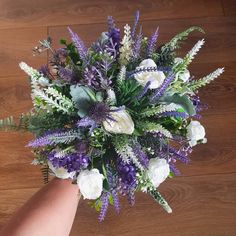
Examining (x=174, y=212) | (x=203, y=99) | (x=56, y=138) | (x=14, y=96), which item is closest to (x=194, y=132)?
(x=56, y=138)

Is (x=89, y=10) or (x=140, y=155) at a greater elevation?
(x=89, y=10)

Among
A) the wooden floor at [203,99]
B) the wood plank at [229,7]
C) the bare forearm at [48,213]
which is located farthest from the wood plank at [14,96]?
the wood plank at [229,7]

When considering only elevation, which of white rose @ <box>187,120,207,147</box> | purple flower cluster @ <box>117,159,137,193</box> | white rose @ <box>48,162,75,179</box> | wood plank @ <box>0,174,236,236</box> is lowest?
wood plank @ <box>0,174,236,236</box>

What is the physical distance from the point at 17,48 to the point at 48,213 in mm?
899

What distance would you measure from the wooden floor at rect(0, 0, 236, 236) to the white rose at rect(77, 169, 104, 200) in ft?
1.90

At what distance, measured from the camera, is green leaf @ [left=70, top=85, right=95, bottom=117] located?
729mm

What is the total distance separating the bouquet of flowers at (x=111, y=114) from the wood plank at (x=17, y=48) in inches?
29.7

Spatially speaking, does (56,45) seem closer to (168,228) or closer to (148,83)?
(168,228)

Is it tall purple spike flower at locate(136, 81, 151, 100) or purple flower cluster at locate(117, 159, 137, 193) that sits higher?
tall purple spike flower at locate(136, 81, 151, 100)

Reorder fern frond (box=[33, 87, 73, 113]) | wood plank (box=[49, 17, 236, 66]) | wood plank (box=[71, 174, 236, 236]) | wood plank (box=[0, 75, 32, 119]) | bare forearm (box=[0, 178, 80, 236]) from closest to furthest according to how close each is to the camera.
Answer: fern frond (box=[33, 87, 73, 113]) → bare forearm (box=[0, 178, 80, 236]) → wood plank (box=[71, 174, 236, 236]) → wood plank (box=[0, 75, 32, 119]) → wood plank (box=[49, 17, 236, 66])

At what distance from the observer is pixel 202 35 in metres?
1.60

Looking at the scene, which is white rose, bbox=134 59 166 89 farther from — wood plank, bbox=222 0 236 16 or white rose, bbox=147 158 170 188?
wood plank, bbox=222 0 236 16

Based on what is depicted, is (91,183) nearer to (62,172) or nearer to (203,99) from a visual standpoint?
(62,172)

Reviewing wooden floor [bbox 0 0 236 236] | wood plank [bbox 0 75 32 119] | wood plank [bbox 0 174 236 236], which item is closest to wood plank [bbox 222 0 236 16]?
wooden floor [bbox 0 0 236 236]
